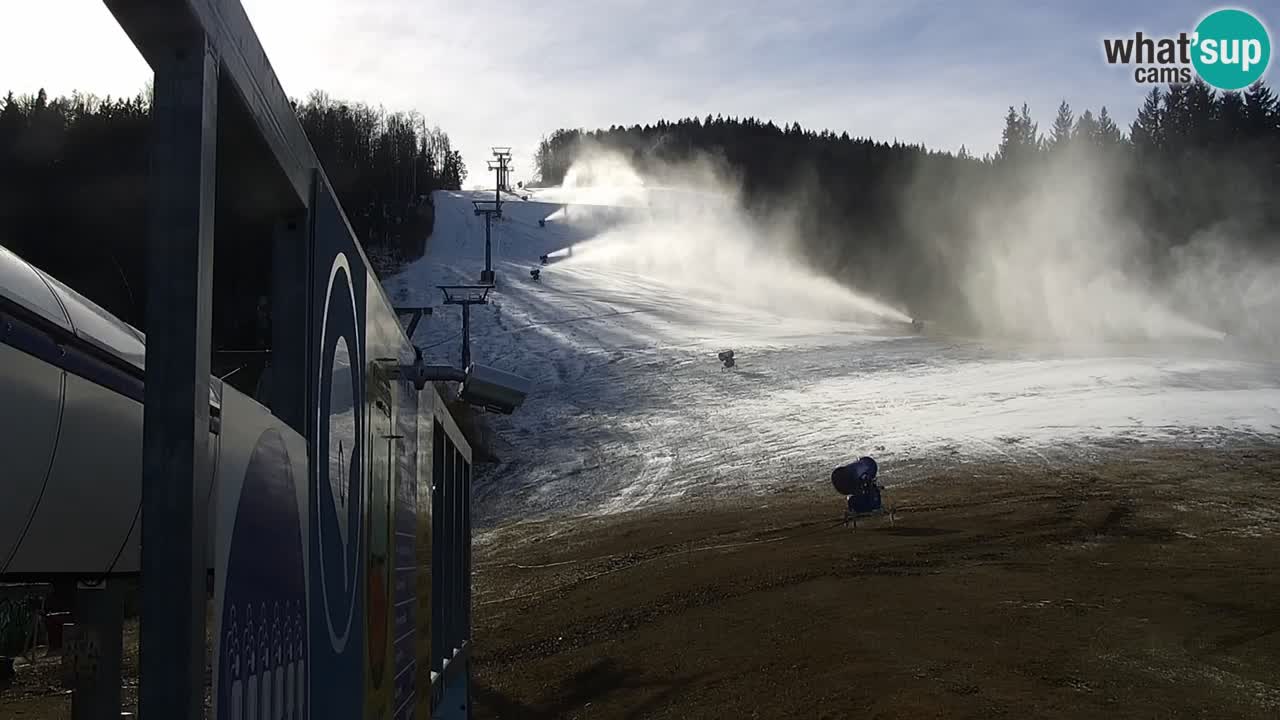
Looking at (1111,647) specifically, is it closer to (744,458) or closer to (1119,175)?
(744,458)

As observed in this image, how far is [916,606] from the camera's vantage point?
20531mm

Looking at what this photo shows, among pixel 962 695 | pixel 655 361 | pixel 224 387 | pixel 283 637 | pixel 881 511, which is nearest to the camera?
pixel 224 387

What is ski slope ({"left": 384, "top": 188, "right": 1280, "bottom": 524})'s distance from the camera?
37.7 meters

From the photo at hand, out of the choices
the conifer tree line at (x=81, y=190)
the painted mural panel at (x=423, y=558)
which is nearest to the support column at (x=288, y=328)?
the conifer tree line at (x=81, y=190)

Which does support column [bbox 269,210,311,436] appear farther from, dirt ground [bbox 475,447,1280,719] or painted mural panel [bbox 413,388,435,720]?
dirt ground [bbox 475,447,1280,719]

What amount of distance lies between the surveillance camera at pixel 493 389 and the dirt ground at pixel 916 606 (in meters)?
8.98

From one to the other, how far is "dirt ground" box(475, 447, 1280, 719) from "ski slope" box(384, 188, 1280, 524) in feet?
15.4

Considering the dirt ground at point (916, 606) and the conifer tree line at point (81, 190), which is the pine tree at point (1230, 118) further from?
the conifer tree line at point (81, 190)

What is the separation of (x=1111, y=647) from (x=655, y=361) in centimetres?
3639

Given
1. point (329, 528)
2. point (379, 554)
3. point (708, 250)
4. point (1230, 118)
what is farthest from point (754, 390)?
point (1230, 118)

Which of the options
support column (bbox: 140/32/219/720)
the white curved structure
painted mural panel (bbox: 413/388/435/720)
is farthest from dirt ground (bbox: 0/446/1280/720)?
support column (bbox: 140/32/219/720)

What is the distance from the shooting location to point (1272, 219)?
79688mm

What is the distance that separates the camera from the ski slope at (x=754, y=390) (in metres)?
37.7

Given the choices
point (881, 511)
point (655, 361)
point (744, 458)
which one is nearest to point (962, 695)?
point (881, 511)
